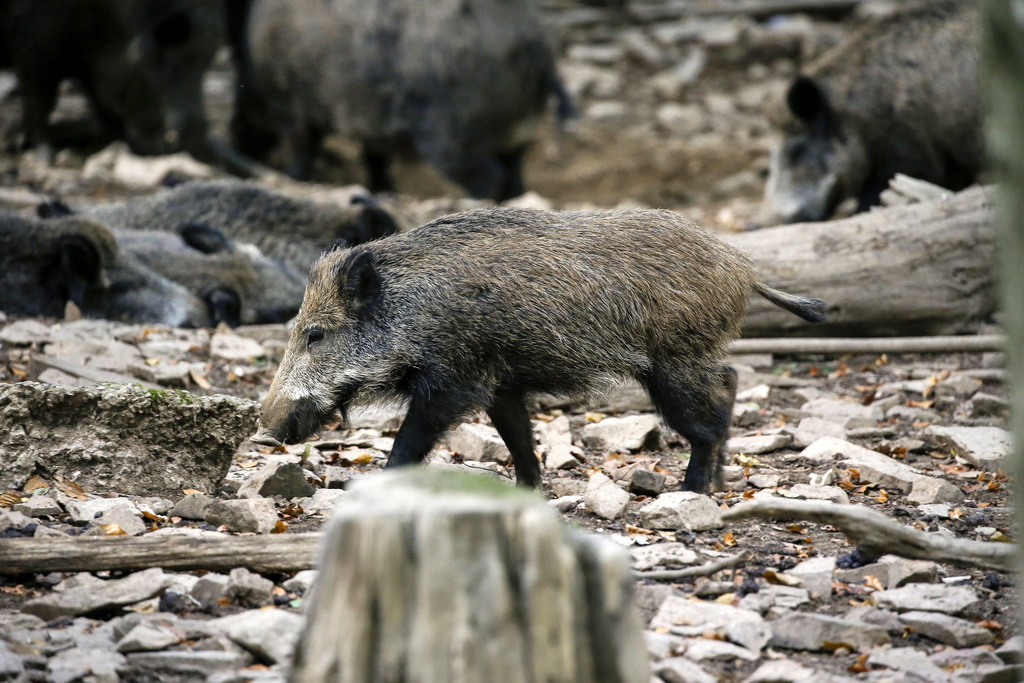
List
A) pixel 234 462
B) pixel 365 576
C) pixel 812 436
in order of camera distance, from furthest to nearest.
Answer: pixel 812 436 < pixel 234 462 < pixel 365 576

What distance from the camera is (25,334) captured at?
6.07m

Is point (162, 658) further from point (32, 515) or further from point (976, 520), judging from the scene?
point (976, 520)

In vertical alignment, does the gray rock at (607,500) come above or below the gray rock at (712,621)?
below

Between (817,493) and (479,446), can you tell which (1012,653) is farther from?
(479,446)

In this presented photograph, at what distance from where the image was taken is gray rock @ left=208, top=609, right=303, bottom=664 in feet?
9.14

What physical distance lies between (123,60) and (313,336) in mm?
8539

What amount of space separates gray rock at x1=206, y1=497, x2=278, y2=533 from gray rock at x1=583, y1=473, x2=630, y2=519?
106 cm

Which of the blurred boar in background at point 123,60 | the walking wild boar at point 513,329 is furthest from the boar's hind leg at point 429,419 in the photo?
the blurred boar in background at point 123,60

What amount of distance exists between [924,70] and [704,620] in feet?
22.2

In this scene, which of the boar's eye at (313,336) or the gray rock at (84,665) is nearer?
the gray rock at (84,665)

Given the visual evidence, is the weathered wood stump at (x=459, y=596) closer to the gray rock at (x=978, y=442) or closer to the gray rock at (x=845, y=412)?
the gray rock at (x=978, y=442)

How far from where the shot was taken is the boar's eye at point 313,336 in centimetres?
430

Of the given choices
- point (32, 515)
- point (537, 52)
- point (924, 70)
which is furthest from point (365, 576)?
point (537, 52)

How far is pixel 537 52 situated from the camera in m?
11.7
